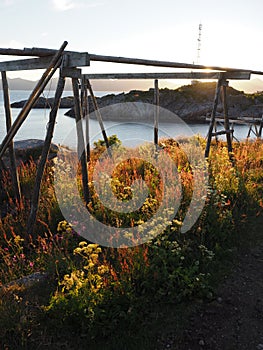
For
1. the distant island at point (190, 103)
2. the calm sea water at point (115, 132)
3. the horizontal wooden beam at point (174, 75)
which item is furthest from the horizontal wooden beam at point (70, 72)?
the distant island at point (190, 103)

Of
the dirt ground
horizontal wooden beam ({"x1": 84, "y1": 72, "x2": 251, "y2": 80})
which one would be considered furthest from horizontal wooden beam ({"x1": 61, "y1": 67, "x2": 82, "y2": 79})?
horizontal wooden beam ({"x1": 84, "y1": 72, "x2": 251, "y2": 80})

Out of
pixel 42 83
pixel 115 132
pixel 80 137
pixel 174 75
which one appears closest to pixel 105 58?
pixel 42 83

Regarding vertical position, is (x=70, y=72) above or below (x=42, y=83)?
above

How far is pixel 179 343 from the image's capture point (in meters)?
3.04

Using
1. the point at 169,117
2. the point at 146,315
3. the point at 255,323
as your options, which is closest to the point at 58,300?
the point at 146,315

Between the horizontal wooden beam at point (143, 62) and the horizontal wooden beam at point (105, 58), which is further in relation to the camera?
the horizontal wooden beam at point (143, 62)

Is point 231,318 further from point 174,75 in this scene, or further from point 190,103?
point 190,103

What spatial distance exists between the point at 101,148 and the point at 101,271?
6.75m

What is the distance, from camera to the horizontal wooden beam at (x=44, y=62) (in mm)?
4207

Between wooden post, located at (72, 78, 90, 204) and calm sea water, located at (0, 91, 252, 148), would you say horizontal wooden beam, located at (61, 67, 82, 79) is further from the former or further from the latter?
calm sea water, located at (0, 91, 252, 148)

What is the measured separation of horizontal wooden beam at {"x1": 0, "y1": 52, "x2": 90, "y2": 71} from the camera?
4.21 m

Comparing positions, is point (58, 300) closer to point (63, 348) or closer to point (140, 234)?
point (63, 348)

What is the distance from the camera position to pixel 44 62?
→ 439cm

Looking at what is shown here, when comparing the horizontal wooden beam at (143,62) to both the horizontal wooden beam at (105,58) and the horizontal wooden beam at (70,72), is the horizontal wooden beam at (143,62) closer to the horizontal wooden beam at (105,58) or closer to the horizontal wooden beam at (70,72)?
the horizontal wooden beam at (105,58)
